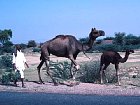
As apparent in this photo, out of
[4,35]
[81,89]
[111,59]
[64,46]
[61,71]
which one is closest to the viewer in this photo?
[81,89]

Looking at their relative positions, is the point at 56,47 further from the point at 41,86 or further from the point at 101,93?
the point at 101,93

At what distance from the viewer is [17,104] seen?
15969 mm

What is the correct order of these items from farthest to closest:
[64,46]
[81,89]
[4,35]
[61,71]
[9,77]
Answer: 1. [4,35]
2. [61,71]
3. [9,77]
4. [64,46]
5. [81,89]

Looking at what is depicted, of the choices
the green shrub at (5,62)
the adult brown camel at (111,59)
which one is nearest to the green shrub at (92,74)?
the adult brown camel at (111,59)

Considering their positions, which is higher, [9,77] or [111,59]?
[111,59]

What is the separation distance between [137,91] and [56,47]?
461 centimetres

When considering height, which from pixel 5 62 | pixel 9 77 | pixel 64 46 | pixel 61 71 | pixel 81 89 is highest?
pixel 64 46

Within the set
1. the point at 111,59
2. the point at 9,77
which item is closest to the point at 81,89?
the point at 111,59

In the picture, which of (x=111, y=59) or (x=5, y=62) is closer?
(x=111, y=59)

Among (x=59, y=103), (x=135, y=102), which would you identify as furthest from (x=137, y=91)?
(x=59, y=103)

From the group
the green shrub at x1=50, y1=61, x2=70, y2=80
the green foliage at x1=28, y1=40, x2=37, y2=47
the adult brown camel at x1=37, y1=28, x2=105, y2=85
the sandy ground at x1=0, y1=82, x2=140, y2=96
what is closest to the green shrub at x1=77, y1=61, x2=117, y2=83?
the green shrub at x1=50, y1=61, x2=70, y2=80

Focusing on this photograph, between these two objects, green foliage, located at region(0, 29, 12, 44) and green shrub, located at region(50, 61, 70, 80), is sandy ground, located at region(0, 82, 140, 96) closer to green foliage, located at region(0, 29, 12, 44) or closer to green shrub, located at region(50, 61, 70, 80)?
green shrub, located at region(50, 61, 70, 80)

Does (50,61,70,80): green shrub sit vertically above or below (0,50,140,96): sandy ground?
above

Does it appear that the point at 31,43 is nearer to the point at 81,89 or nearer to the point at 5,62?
the point at 5,62
